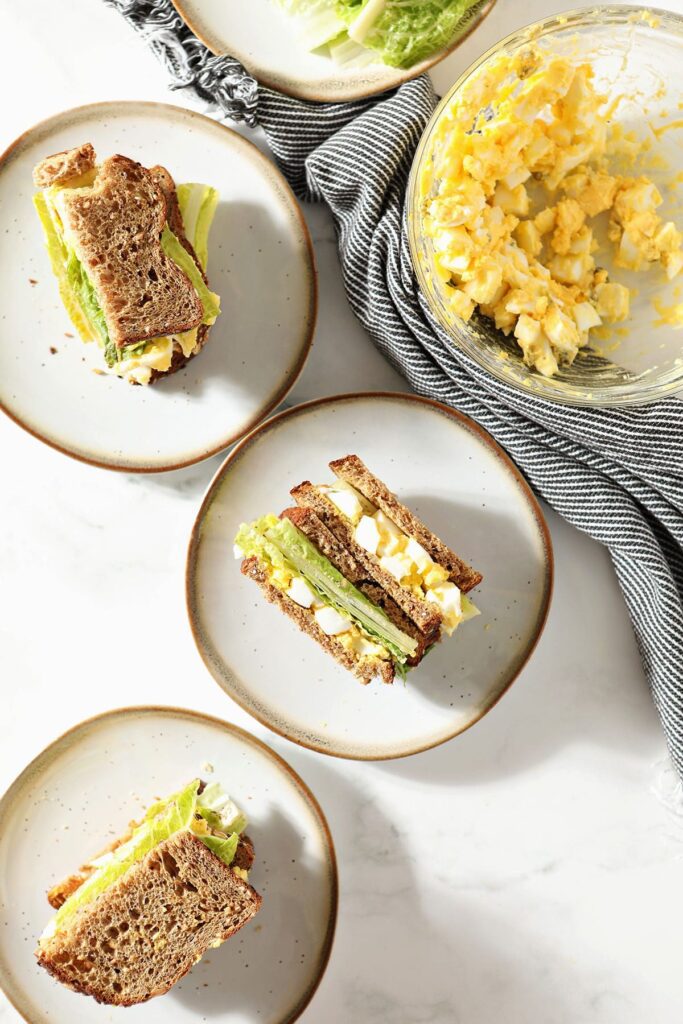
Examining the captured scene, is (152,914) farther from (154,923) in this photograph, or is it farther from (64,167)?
(64,167)

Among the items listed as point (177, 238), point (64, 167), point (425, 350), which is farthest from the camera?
point (425, 350)

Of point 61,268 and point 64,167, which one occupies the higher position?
point 64,167

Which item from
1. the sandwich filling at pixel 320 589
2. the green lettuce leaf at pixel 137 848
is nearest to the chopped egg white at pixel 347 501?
the sandwich filling at pixel 320 589

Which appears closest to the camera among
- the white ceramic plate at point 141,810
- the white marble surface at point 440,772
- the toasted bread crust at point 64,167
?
the toasted bread crust at point 64,167

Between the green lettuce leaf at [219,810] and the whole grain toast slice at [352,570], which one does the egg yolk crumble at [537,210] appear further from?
the green lettuce leaf at [219,810]

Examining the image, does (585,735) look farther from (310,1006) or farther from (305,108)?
(305,108)

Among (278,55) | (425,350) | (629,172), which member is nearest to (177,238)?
(278,55)
